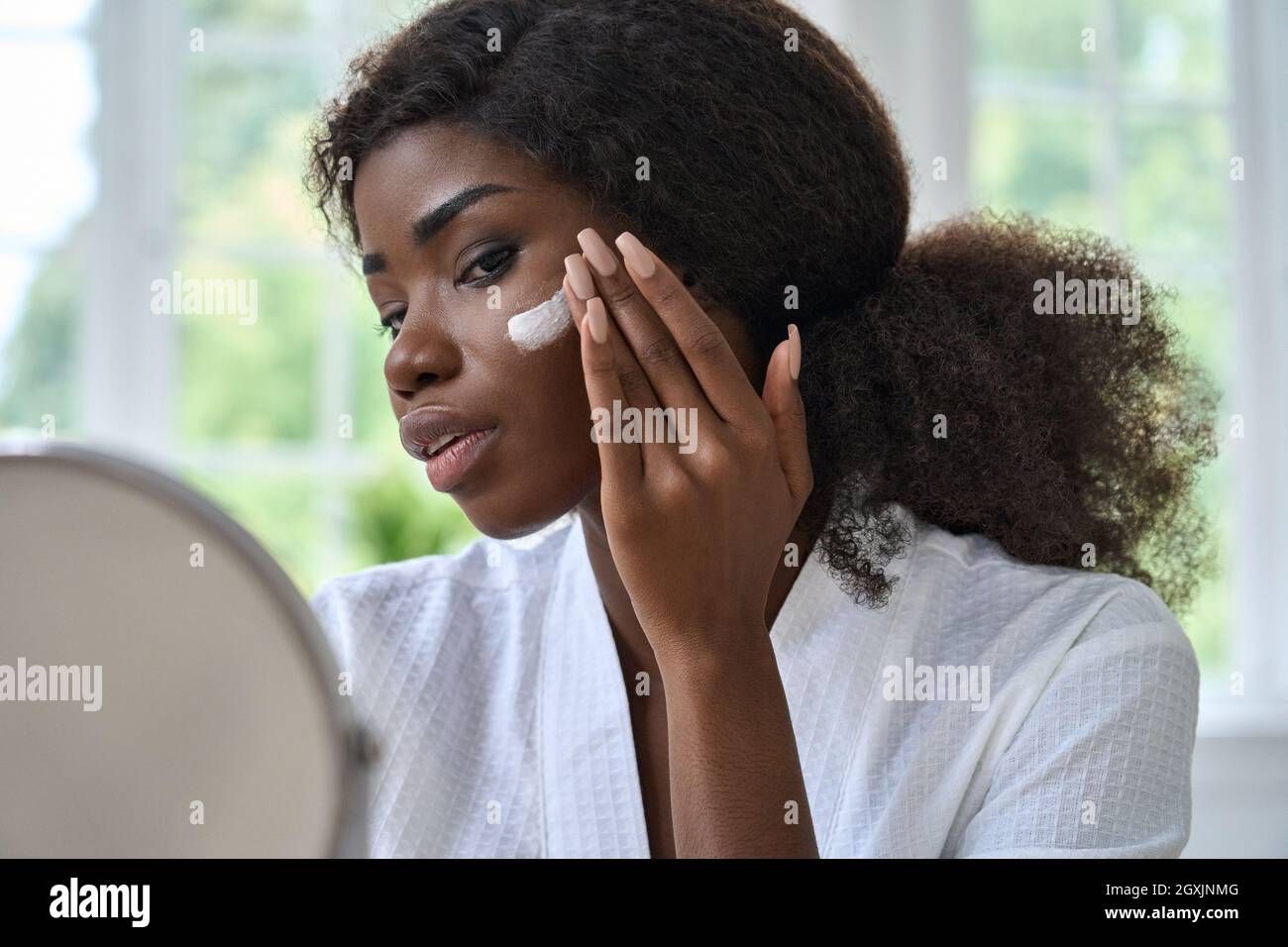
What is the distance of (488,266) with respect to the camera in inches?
31.1

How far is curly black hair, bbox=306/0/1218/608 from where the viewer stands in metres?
0.84

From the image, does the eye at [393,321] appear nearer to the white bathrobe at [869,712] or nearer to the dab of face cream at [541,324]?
the dab of face cream at [541,324]

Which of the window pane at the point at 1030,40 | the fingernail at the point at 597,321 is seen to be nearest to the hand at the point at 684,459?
the fingernail at the point at 597,321

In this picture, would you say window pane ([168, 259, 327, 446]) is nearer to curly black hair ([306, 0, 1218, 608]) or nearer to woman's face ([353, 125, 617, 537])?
curly black hair ([306, 0, 1218, 608])

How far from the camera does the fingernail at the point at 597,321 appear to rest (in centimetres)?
67

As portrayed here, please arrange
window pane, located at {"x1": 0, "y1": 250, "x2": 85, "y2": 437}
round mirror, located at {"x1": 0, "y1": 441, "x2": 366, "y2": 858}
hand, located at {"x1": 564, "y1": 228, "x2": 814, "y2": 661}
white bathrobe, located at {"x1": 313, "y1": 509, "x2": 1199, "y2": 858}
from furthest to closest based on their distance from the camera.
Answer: window pane, located at {"x1": 0, "y1": 250, "x2": 85, "y2": 437}, white bathrobe, located at {"x1": 313, "y1": 509, "x2": 1199, "y2": 858}, hand, located at {"x1": 564, "y1": 228, "x2": 814, "y2": 661}, round mirror, located at {"x1": 0, "y1": 441, "x2": 366, "y2": 858}

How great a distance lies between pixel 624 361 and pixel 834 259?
0.29 meters

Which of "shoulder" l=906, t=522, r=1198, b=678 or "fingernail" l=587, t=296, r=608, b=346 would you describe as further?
"shoulder" l=906, t=522, r=1198, b=678

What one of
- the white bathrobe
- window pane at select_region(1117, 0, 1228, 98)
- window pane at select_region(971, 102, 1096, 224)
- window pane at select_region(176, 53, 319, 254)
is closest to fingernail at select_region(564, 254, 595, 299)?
the white bathrobe

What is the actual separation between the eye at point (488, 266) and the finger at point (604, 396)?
138 millimetres

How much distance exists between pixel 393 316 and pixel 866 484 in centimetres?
38

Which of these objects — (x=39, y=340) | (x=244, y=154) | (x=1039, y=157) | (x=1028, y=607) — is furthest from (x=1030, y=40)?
(x=39, y=340)

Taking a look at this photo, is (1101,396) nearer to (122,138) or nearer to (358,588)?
(358,588)
